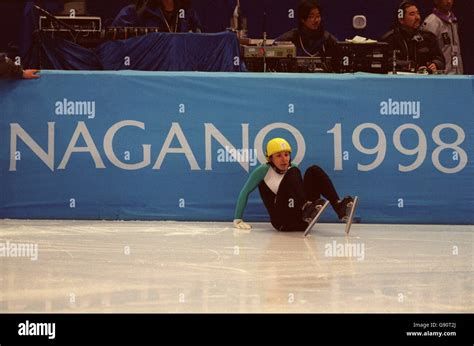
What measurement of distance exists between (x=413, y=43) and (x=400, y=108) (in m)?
1.95

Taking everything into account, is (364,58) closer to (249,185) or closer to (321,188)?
(321,188)

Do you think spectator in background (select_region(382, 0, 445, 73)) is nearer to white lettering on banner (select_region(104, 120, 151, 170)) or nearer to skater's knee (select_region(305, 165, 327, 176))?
skater's knee (select_region(305, 165, 327, 176))

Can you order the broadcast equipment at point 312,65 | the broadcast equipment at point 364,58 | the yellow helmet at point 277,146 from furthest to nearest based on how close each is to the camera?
the broadcast equipment at point 364,58 < the broadcast equipment at point 312,65 < the yellow helmet at point 277,146

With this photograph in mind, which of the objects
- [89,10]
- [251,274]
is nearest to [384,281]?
[251,274]

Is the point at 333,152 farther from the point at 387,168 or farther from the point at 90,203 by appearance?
the point at 90,203

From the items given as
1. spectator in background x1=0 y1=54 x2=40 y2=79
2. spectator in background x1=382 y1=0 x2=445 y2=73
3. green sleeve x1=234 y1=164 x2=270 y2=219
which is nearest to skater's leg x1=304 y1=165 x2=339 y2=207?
green sleeve x1=234 y1=164 x2=270 y2=219

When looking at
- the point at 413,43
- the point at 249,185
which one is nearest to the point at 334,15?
the point at 413,43

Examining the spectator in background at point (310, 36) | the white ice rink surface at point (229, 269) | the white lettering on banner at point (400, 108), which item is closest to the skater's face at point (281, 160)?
the white ice rink surface at point (229, 269)

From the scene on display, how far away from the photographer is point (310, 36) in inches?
448

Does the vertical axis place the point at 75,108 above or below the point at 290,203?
above

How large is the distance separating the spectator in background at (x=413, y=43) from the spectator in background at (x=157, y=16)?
8.83ft

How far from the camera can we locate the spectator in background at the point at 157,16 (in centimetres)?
1138

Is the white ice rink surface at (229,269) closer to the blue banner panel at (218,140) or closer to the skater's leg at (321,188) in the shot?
the skater's leg at (321,188)
